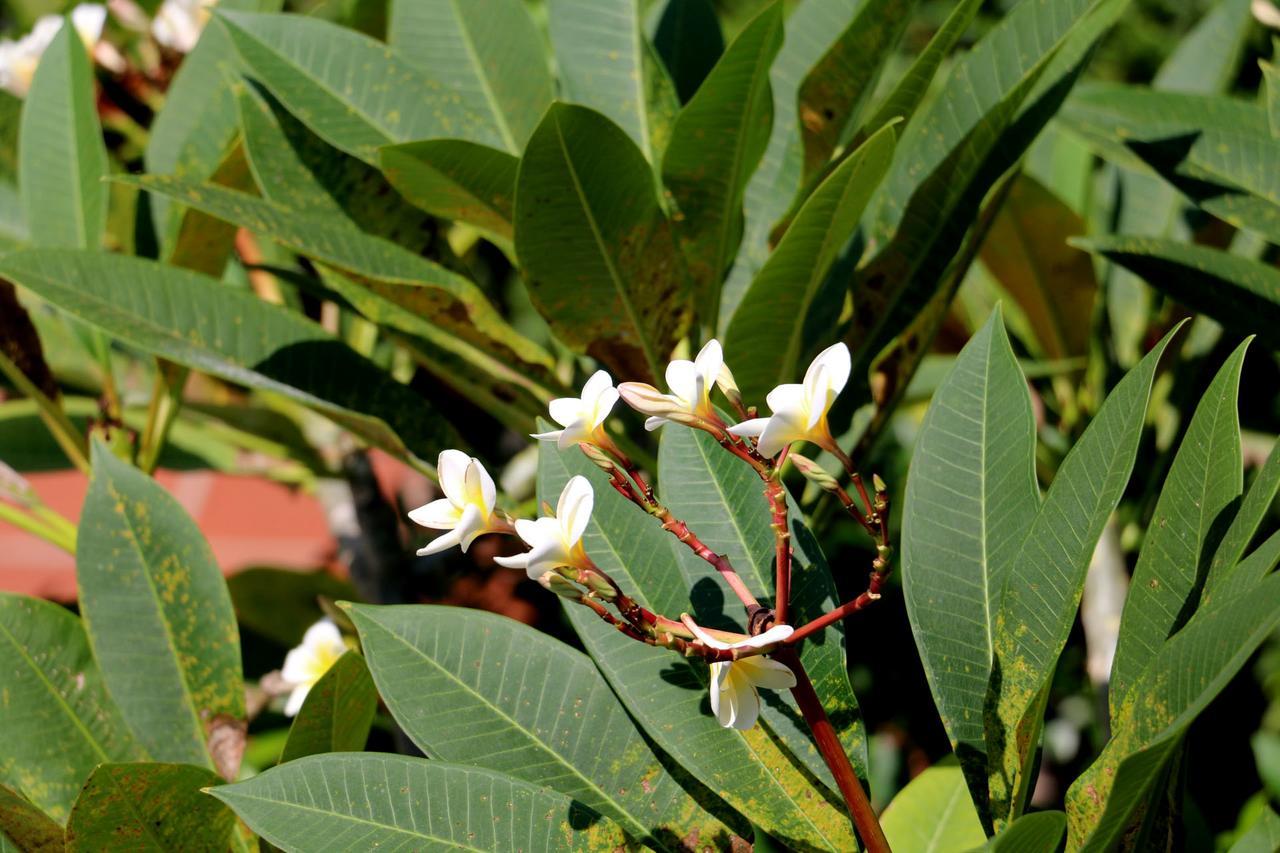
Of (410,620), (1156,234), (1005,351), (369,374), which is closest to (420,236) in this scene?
(369,374)

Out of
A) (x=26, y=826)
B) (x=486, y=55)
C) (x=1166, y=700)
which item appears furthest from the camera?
(x=486, y=55)

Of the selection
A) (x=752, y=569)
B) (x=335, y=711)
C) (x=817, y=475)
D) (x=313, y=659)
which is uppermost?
(x=817, y=475)

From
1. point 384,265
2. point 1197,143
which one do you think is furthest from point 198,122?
point 1197,143

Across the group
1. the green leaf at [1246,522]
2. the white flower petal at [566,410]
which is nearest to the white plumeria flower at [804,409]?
the white flower petal at [566,410]

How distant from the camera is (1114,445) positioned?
661 millimetres

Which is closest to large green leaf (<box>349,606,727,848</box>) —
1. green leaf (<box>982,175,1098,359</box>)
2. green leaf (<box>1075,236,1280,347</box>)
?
green leaf (<box>1075,236,1280,347</box>)

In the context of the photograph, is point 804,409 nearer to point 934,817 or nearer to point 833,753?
point 833,753

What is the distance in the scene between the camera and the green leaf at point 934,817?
0.87m

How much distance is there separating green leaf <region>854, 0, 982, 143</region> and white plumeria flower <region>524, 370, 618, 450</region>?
34 centimetres

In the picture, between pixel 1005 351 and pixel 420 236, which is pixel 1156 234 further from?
pixel 420 236

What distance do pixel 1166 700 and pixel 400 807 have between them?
42cm

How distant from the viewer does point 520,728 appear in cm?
77

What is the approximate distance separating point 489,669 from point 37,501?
2.17 ft

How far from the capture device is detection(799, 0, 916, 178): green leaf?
0.93 meters
